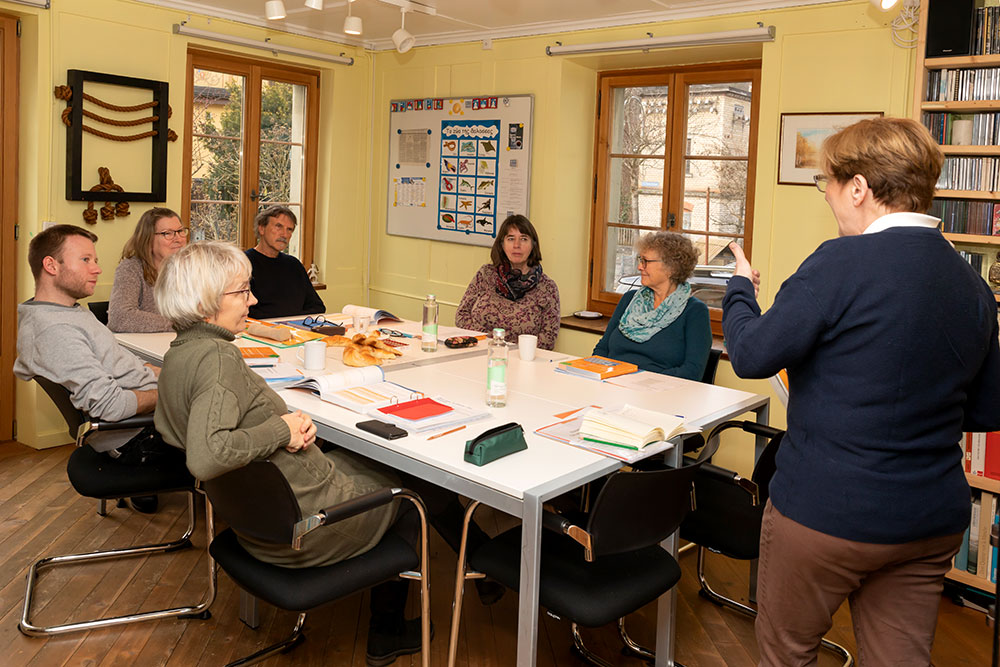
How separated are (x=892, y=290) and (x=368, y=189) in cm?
510

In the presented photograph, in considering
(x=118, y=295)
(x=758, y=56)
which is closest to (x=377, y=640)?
(x=118, y=295)

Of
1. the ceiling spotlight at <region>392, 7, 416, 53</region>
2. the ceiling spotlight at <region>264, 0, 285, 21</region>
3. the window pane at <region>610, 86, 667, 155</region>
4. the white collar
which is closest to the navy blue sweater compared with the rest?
the ceiling spotlight at <region>264, 0, 285, 21</region>

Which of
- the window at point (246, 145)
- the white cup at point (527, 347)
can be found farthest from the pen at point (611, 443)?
the window at point (246, 145)

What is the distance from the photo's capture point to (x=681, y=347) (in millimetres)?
3588

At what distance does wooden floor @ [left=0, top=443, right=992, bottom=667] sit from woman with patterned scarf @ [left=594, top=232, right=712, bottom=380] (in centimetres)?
83

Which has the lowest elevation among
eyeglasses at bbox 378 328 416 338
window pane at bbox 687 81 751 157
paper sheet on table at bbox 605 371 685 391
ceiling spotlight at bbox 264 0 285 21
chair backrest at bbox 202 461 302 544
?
chair backrest at bbox 202 461 302 544

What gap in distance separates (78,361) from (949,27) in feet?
11.4

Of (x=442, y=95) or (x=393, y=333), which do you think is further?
(x=442, y=95)

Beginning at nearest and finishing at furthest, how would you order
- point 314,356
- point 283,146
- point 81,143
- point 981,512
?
point 314,356
point 981,512
point 81,143
point 283,146

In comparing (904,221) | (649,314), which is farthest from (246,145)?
(904,221)

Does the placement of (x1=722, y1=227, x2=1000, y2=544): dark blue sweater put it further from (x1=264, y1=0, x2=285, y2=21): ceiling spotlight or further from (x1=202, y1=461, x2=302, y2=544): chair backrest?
(x1=264, y1=0, x2=285, y2=21): ceiling spotlight

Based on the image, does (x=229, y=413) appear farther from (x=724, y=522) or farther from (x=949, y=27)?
(x=949, y=27)

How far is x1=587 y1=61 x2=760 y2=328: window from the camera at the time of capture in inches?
190

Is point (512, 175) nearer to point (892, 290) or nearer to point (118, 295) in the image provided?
point (118, 295)
